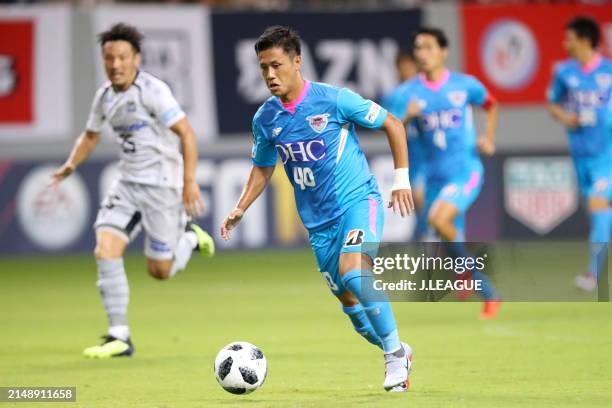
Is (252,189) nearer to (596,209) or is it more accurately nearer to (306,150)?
(306,150)

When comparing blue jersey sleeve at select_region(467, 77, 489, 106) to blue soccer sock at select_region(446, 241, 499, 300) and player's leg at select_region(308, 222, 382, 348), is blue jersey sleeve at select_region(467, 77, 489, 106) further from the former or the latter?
player's leg at select_region(308, 222, 382, 348)

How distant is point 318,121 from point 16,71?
1196 centimetres

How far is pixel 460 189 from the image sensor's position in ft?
41.2

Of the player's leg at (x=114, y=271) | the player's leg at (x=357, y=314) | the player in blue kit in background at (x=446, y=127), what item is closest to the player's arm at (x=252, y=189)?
the player's leg at (x=357, y=314)

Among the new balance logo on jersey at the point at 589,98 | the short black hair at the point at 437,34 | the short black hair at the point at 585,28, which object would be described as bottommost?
the new balance logo on jersey at the point at 589,98

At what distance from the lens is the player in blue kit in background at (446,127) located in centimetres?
1259

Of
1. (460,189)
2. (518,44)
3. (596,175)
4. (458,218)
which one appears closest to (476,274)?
(458,218)

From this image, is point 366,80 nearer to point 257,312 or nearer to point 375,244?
point 257,312

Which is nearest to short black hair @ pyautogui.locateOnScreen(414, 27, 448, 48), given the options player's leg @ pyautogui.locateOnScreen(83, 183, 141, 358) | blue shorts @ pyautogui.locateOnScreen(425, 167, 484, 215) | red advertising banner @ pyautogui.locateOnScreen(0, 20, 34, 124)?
blue shorts @ pyautogui.locateOnScreen(425, 167, 484, 215)

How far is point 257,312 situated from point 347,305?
517 cm

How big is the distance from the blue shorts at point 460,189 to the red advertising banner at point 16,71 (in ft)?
27.6

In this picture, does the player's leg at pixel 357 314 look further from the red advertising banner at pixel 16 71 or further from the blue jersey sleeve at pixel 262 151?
the red advertising banner at pixel 16 71

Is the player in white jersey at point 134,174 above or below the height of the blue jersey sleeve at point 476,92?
below

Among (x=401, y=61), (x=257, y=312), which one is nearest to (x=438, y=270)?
(x=257, y=312)
